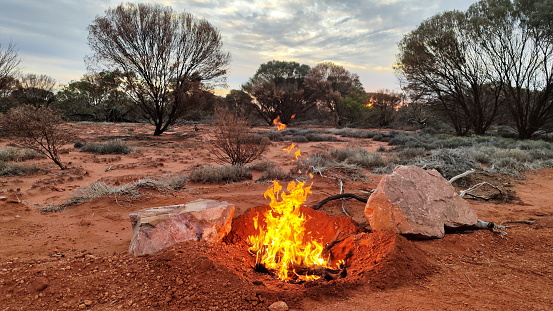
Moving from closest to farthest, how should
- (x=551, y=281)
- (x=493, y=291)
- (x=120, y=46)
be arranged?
1. (x=493, y=291)
2. (x=551, y=281)
3. (x=120, y=46)

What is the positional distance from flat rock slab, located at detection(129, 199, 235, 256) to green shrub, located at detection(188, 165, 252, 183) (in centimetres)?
351

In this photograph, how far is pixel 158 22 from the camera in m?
17.3

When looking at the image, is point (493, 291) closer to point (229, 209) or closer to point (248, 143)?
point (229, 209)

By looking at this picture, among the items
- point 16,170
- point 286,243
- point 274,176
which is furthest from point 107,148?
point 286,243

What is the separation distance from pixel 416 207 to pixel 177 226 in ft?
9.54

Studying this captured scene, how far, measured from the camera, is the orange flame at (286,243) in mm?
3195

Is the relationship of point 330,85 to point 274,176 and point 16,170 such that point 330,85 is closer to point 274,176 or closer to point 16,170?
point 274,176

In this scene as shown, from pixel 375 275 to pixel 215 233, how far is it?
5.99ft

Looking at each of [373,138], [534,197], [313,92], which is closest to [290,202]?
[534,197]

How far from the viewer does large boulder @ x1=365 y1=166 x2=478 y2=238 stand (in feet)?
11.9

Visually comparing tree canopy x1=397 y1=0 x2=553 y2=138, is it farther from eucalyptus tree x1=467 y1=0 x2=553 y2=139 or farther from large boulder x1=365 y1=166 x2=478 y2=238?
large boulder x1=365 y1=166 x2=478 y2=238

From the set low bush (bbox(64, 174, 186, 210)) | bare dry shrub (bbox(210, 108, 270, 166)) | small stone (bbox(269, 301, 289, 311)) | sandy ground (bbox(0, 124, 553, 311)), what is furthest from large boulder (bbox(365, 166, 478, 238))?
bare dry shrub (bbox(210, 108, 270, 166))

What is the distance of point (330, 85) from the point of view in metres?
37.6

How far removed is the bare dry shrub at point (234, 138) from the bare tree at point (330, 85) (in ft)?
89.3
